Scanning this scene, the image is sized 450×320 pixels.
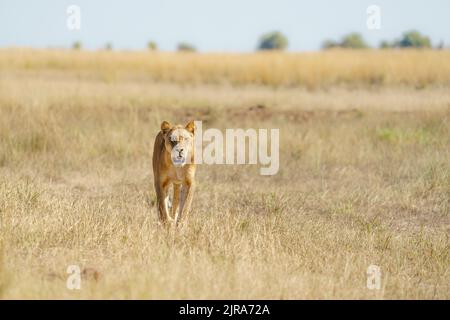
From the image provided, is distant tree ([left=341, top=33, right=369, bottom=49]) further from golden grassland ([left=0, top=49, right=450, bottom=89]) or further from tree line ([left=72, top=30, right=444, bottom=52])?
golden grassland ([left=0, top=49, right=450, bottom=89])

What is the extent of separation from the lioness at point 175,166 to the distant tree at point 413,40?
170ft

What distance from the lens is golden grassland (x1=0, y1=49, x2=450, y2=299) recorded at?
6125 millimetres

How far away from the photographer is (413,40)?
198 feet

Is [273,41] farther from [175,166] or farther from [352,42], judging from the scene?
[175,166]

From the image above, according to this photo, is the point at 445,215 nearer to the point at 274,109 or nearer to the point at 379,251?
the point at 379,251

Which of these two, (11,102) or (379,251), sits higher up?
(11,102)

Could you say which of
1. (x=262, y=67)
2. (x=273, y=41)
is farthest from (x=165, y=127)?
(x=273, y=41)

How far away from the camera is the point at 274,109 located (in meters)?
17.5

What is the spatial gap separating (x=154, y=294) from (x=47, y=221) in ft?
7.19

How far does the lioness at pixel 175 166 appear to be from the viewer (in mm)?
7480

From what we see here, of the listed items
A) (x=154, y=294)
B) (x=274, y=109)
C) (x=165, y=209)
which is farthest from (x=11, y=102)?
(x=154, y=294)

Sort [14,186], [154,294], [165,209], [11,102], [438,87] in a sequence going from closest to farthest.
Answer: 1. [154,294]
2. [165,209]
3. [14,186]
4. [11,102]
5. [438,87]

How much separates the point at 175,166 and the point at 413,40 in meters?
55.1
